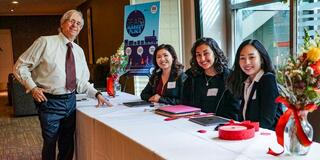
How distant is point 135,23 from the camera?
201 inches

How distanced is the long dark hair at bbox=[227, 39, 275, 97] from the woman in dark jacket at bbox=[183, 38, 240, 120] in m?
0.24

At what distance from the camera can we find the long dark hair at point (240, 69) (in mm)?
2250

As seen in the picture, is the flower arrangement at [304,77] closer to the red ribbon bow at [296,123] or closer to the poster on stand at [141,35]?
the red ribbon bow at [296,123]

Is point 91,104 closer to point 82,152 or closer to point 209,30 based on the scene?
point 82,152

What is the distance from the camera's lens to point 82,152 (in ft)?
9.86

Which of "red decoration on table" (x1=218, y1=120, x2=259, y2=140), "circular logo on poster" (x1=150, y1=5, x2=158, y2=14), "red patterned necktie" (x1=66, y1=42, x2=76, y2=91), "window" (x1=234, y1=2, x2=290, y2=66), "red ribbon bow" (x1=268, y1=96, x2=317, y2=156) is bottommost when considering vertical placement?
"red decoration on table" (x1=218, y1=120, x2=259, y2=140)

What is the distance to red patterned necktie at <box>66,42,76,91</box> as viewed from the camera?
297 cm

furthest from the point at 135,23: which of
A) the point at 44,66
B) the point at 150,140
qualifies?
the point at 150,140

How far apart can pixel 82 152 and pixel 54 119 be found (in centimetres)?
35

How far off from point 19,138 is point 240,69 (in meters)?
3.95

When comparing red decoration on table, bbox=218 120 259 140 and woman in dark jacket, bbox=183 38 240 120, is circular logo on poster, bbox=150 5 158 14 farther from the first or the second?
red decoration on table, bbox=218 120 259 140

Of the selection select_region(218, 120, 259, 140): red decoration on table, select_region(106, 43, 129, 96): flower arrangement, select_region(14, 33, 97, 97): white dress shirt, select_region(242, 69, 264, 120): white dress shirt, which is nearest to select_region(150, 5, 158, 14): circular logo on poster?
select_region(106, 43, 129, 96): flower arrangement

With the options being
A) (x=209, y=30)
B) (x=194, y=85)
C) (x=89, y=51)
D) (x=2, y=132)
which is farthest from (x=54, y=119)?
(x=89, y=51)

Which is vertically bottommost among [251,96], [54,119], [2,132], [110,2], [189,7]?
[2,132]
